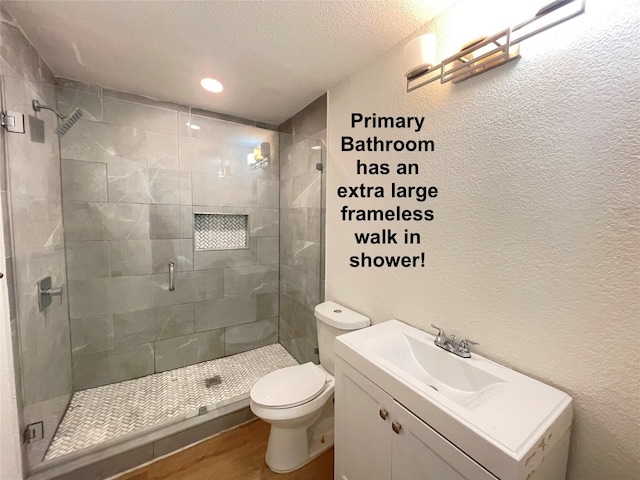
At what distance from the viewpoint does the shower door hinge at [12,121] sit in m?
1.20

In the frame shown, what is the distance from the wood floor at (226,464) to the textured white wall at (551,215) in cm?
103

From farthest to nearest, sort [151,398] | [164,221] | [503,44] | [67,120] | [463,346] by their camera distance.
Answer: [164,221] → [151,398] → [67,120] → [463,346] → [503,44]

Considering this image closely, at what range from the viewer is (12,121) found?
1.25 m

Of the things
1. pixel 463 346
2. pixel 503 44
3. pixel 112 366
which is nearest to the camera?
pixel 503 44

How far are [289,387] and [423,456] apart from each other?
2.72ft

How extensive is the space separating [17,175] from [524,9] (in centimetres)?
227

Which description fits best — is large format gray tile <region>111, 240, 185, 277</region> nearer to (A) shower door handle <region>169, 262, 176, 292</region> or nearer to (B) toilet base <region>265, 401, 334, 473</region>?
(A) shower door handle <region>169, 262, 176, 292</region>

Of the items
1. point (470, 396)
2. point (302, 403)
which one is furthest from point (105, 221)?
point (470, 396)

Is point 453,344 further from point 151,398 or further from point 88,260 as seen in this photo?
point 88,260

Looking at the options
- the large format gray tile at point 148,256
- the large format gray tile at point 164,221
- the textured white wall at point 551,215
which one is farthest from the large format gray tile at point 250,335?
the textured white wall at point 551,215

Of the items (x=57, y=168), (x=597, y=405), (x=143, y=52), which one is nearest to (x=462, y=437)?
(x=597, y=405)

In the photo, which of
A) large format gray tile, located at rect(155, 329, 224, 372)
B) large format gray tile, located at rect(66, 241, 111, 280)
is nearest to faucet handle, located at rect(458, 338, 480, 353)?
large format gray tile, located at rect(155, 329, 224, 372)

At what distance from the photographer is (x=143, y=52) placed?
4.83ft

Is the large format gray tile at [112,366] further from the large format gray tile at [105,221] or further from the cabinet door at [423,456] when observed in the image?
the cabinet door at [423,456]
